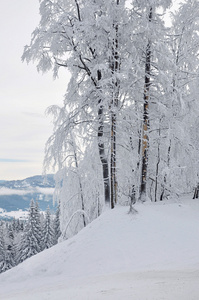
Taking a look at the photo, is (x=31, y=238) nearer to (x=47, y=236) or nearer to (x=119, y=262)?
(x=47, y=236)

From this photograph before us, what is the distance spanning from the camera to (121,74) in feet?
25.9

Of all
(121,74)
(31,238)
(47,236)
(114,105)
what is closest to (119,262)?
(114,105)

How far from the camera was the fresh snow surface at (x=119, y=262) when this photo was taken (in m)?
3.80

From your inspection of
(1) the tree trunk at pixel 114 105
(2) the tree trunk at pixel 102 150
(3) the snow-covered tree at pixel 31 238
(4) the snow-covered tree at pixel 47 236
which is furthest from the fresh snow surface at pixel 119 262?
(4) the snow-covered tree at pixel 47 236

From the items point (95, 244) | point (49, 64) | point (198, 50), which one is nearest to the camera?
point (95, 244)

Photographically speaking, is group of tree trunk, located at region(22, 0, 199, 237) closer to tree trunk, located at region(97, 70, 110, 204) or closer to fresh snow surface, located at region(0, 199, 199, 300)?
tree trunk, located at region(97, 70, 110, 204)

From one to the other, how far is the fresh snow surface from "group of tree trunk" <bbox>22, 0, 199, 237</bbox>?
1322 mm

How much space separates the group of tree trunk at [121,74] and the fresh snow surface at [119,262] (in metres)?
1.32

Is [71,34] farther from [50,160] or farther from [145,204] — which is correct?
[145,204]

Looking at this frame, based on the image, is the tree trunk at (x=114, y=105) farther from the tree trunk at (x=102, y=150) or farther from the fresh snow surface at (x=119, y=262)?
the fresh snow surface at (x=119, y=262)

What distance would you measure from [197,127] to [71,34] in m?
7.22

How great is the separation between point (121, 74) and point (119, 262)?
5.69 meters

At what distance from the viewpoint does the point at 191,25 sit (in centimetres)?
972

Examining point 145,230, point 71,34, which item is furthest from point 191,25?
point 145,230
